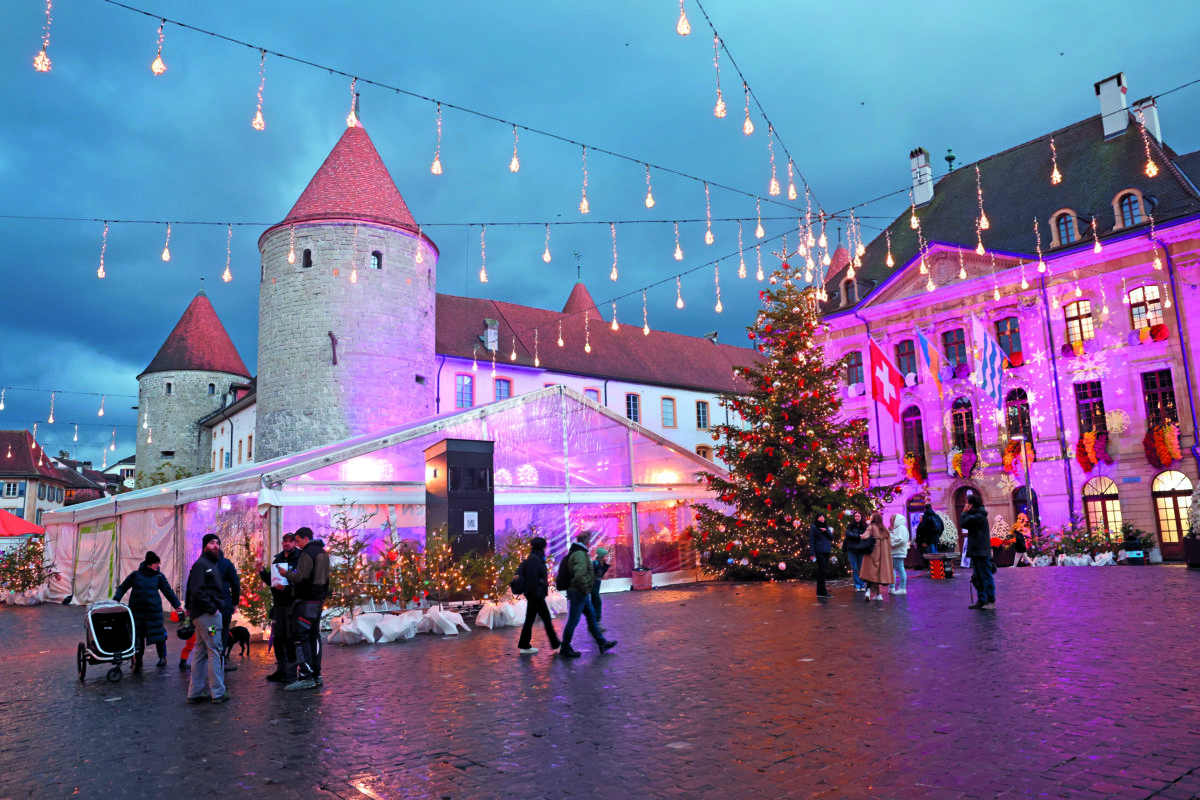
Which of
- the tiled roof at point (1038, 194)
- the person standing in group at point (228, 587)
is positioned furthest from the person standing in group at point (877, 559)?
the tiled roof at point (1038, 194)

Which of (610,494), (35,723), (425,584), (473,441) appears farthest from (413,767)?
(610,494)

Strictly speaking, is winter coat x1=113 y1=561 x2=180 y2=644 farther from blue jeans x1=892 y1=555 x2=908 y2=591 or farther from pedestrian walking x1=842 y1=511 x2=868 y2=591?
blue jeans x1=892 y1=555 x2=908 y2=591

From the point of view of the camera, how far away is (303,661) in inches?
311

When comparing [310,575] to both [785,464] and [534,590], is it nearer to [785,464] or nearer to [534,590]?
[534,590]

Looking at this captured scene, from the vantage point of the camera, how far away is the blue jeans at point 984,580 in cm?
1153

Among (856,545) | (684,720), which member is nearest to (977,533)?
(856,545)

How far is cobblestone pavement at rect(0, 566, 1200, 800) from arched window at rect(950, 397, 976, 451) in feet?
59.2

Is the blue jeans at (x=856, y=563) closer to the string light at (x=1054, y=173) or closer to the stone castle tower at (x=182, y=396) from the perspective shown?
the string light at (x=1054, y=173)

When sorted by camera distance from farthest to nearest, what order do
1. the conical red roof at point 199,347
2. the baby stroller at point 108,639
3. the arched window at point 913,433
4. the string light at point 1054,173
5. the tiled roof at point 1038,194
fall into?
1. the conical red roof at point 199,347
2. the arched window at point 913,433
3. the tiled roof at point 1038,194
4. the string light at point 1054,173
5. the baby stroller at point 108,639

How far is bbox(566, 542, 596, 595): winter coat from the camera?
947 cm

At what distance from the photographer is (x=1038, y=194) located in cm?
2872

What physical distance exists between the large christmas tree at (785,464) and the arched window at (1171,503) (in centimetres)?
955

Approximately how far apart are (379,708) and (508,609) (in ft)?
21.4

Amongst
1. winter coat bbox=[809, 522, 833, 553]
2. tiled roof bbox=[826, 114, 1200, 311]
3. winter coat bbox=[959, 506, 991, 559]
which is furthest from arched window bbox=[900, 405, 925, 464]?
winter coat bbox=[959, 506, 991, 559]
